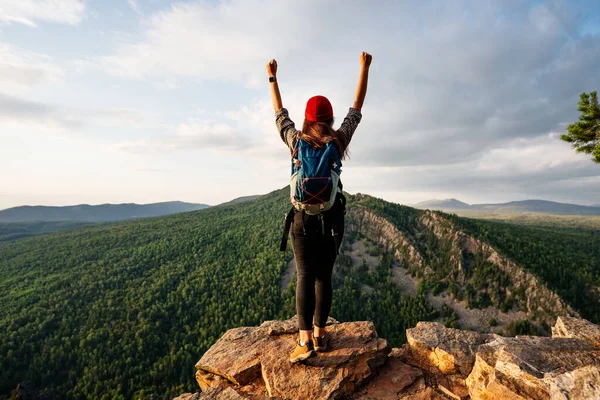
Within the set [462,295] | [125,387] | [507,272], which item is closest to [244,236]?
[125,387]

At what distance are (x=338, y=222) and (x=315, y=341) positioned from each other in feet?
9.74

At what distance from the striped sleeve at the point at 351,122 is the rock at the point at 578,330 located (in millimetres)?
7337

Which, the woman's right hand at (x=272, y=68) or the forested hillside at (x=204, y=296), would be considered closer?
the woman's right hand at (x=272, y=68)

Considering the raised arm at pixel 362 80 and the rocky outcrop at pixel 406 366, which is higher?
the raised arm at pixel 362 80

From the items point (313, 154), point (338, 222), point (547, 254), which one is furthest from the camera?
point (547, 254)

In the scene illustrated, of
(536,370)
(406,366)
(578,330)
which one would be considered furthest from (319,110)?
(578,330)

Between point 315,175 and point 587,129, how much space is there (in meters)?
17.0

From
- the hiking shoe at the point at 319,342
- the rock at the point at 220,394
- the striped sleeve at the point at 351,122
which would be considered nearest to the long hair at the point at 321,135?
the striped sleeve at the point at 351,122

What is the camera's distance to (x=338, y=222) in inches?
218

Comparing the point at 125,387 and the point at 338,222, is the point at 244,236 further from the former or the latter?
the point at 338,222

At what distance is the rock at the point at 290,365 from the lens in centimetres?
582

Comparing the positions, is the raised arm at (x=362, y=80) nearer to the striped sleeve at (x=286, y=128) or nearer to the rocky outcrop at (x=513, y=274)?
the striped sleeve at (x=286, y=128)

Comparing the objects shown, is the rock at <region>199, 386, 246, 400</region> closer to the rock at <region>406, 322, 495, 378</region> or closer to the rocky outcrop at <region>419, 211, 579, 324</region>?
the rock at <region>406, 322, 495, 378</region>

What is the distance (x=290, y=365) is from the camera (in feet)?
20.8
